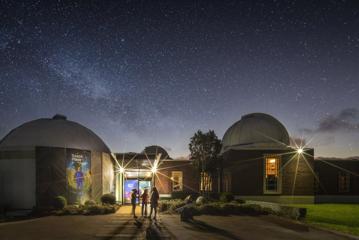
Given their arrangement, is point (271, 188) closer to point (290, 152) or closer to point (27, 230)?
point (290, 152)

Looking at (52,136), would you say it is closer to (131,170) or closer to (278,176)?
(131,170)

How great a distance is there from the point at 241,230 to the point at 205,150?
17.5 m

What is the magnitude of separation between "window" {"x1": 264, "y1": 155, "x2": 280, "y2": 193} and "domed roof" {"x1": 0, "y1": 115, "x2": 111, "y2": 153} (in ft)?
50.8

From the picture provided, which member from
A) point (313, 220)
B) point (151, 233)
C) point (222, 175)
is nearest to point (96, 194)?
point (222, 175)

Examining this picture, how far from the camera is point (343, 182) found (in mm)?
36375

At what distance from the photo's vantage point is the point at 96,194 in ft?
→ 99.3

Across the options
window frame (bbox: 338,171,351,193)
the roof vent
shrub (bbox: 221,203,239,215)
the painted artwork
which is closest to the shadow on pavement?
shrub (bbox: 221,203,239,215)

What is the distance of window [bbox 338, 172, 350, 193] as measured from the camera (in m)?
36.1

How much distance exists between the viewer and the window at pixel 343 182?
3612 cm

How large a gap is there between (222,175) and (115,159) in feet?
38.0

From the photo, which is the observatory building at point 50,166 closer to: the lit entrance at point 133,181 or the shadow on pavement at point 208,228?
the lit entrance at point 133,181

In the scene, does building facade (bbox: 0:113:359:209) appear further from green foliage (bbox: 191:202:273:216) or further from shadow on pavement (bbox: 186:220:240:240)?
shadow on pavement (bbox: 186:220:240:240)

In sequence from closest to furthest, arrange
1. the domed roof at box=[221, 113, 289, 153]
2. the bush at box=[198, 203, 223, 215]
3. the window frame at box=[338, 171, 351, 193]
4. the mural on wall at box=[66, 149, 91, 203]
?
the bush at box=[198, 203, 223, 215] → the mural on wall at box=[66, 149, 91, 203] → the window frame at box=[338, 171, 351, 193] → the domed roof at box=[221, 113, 289, 153]

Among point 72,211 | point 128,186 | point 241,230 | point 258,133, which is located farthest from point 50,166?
point 258,133
